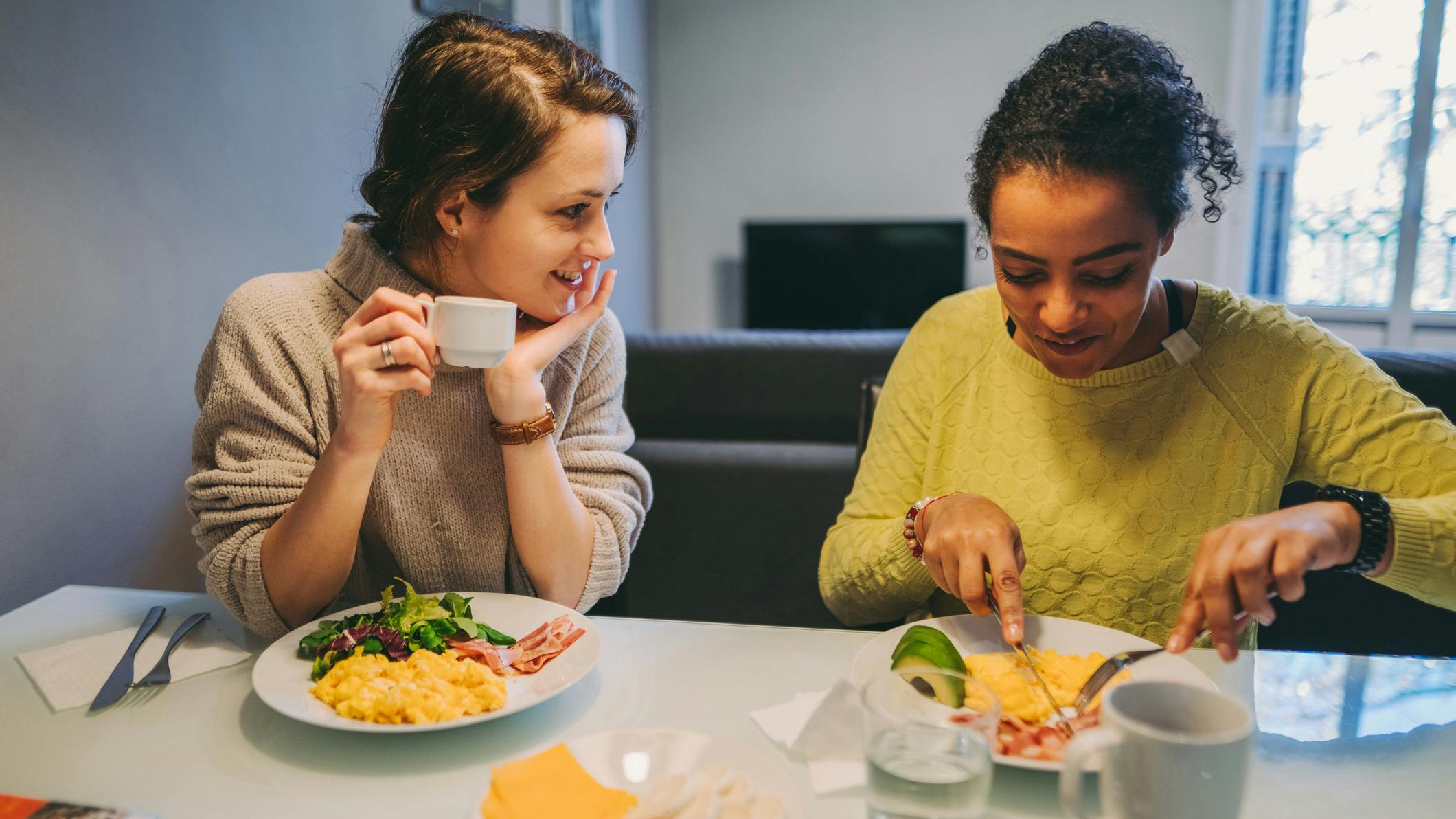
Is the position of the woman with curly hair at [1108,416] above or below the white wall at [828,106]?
below

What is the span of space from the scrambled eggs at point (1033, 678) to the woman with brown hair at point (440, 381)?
537 mm

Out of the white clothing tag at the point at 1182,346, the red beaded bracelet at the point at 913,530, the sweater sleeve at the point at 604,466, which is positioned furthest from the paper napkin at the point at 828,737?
the white clothing tag at the point at 1182,346

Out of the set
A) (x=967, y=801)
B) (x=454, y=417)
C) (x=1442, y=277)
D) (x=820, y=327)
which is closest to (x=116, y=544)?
(x=454, y=417)

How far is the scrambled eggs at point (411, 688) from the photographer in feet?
2.54

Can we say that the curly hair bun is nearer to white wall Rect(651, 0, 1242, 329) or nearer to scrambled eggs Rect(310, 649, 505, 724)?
scrambled eggs Rect(310, 649, 505, 724)

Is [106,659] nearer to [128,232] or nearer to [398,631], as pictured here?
[398,631]

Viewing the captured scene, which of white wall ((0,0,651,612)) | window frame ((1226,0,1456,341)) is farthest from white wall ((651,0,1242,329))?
white wall ((0,0,651,612))

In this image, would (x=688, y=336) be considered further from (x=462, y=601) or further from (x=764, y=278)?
(x=764, y=278)

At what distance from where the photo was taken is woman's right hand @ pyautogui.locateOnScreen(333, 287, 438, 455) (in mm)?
929

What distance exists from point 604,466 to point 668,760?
1.90 ft

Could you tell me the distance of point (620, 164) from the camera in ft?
3.89

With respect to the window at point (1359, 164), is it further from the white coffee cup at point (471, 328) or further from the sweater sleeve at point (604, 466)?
the white coffee cup at point (471, 328)

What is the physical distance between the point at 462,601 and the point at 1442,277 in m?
5.25

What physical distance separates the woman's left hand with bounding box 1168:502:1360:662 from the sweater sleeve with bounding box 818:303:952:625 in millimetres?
360
